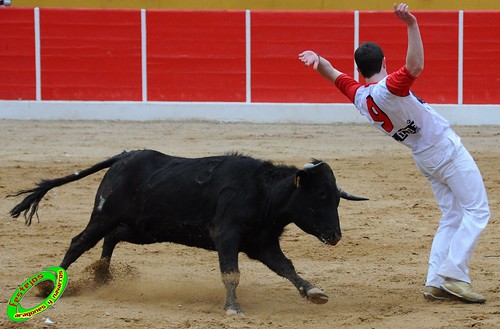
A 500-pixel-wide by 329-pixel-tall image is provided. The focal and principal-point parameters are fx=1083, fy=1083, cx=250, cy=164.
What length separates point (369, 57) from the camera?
573cm

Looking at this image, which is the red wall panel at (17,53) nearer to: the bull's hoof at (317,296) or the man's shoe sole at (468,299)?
the bull's hoof at (317,296)

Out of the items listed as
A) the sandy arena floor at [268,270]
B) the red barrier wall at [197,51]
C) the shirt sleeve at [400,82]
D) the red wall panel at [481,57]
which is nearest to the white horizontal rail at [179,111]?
the red barrier wall at [197,51]

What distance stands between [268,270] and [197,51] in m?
9.53

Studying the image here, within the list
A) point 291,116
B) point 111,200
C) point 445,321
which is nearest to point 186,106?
point 291,116

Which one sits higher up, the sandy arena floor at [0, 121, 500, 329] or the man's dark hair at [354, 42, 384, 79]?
the man's dark hair at [354, 42, 384, 79]

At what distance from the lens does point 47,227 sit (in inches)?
331

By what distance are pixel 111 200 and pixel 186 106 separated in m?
9.62

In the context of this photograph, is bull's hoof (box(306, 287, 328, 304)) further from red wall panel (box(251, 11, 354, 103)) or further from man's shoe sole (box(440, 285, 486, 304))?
red wall panel (box(251, 11, 354, 103))

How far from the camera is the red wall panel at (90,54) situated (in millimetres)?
16109

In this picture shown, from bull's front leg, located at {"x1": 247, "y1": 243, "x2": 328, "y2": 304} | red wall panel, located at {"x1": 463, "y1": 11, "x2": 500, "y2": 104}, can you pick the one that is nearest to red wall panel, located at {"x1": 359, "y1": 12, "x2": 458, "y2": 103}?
red wall panel, located at {"x1": 463, "y1": 11, "x2": 500, "y2": 104}

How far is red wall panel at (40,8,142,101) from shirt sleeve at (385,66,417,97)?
35.1ft

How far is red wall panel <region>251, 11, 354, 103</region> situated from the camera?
16.0m

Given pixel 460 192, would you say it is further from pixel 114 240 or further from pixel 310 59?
pixel 114 240

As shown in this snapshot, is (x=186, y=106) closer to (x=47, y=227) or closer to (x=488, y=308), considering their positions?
(x=47, y=227)
